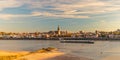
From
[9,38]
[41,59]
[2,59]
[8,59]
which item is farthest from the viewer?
[9,38]

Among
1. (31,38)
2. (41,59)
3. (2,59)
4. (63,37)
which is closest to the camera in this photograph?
(2,59)

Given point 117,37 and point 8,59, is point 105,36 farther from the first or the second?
point 8,59

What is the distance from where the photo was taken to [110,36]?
87.8 meters

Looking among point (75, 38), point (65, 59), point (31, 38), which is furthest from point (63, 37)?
point (65, 59)

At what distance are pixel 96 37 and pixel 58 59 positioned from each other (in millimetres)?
72089

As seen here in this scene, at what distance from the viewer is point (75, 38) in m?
86.8

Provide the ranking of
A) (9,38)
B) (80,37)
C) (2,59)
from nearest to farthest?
(2,59)
(80,37)
(9,38)

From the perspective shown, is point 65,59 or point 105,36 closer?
point 65,59

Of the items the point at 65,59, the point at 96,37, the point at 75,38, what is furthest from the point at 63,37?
the point at 65,59

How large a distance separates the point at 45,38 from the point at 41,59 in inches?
2845

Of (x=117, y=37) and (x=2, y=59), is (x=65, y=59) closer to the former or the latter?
(x=2, y=59)

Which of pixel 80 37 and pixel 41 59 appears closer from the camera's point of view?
pixel 41 59

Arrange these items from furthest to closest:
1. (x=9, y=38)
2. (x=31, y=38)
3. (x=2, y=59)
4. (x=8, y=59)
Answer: (x=9, y=38) → (x=31, y=38) → (x=8, y=59) → (x=2, y=59)

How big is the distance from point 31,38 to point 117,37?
29.3 m
